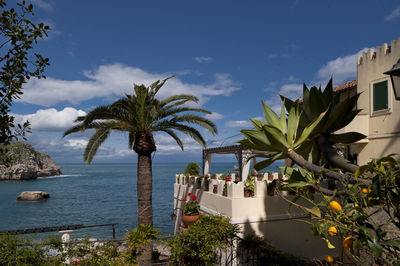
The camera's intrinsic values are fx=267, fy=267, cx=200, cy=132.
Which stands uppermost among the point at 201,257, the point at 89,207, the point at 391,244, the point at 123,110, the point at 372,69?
the point at 372,69

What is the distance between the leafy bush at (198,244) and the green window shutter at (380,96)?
30.2 feet

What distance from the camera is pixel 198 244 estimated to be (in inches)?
260

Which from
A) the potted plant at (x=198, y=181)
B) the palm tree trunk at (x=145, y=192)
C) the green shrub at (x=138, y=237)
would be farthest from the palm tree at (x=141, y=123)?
the green shrub at (x=138, y=237)

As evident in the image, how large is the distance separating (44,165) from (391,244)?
154 meters

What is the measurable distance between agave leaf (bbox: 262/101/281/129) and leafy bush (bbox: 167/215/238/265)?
367cm

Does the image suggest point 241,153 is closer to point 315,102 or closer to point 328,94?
point 328,94

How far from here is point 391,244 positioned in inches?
68.8

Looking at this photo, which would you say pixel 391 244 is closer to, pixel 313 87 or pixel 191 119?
pixel 313 87

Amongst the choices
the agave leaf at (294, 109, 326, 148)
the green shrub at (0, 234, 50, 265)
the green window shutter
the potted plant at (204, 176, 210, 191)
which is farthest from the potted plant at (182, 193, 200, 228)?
the green window shutter

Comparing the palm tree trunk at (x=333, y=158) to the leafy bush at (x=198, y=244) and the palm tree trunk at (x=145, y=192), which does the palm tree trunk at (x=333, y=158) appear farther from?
the palm tree trunk at (x=145, y=192)

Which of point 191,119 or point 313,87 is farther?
point 191,119

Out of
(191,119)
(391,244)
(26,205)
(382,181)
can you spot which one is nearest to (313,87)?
(382,181)

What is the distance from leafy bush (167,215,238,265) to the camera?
657cm

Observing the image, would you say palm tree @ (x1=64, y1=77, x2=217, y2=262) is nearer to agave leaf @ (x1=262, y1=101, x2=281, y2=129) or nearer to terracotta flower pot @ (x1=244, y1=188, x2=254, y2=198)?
terracotta flower pot @ (x1=244, y1=188, x2=254, y2=198)
